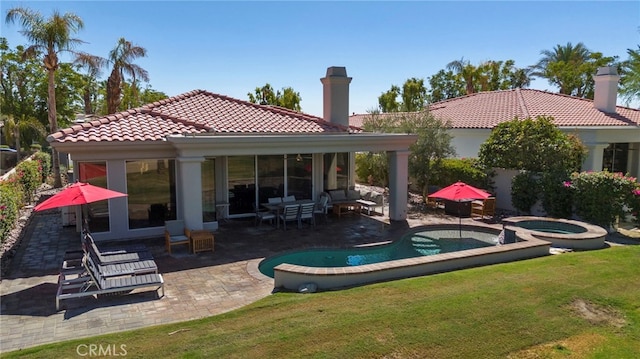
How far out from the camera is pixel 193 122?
57.0 ft

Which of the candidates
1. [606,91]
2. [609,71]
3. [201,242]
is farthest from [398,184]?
[606,91]

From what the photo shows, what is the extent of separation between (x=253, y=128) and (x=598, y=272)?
12.8 meters

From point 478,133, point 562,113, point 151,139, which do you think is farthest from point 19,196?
point 562,113

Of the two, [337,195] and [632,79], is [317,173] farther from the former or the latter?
[632,79]

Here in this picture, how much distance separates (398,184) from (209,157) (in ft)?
26.2

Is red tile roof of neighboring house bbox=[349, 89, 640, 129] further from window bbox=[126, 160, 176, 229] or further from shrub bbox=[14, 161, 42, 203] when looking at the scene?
shrub bbox=[14, 161, 42, 203]

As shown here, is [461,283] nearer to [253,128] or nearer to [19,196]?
[253,128]

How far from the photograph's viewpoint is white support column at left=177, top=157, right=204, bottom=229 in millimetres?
14836

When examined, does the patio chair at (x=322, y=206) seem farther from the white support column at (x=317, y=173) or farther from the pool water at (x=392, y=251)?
the pool water at (x=392, y=251)

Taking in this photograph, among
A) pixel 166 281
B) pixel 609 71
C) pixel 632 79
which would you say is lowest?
pixel 166 281

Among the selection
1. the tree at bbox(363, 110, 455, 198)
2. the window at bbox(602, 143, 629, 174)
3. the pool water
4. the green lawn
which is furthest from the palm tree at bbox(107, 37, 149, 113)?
the window at bbox(602, 143, 629, 174)

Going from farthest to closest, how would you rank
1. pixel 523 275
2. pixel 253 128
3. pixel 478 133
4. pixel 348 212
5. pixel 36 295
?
pixel 478 133 < pixel 348 212 < pixel 253 128 < pixel 523 275 < pixel 36 295

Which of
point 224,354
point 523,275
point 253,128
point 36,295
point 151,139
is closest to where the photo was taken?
point 224,354

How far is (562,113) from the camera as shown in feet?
92.3
